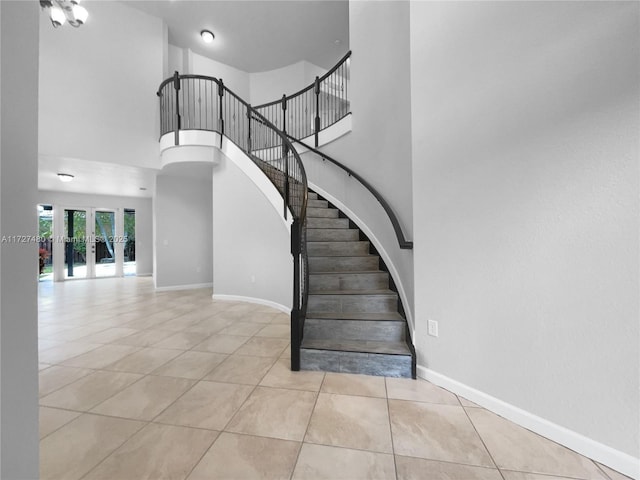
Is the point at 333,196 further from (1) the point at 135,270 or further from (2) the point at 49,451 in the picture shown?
(1) the point at 135,270

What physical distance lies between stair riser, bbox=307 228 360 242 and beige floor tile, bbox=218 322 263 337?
4.74 feet

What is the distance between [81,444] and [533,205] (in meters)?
2.96

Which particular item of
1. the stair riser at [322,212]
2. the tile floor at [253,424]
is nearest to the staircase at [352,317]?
the tile floor at [253,424]

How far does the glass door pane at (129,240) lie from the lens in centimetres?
885

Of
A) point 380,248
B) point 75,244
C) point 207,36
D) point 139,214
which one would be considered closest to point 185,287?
point 139,214

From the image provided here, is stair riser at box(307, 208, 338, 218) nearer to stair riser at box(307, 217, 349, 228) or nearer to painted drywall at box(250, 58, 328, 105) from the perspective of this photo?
stair riser at box(307, 217, 349, 228)

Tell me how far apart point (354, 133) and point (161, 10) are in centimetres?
513

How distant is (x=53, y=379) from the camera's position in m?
2.17

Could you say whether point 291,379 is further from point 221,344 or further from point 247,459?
point 221,344

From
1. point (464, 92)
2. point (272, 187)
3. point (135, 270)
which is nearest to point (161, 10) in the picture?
point (272, 187)

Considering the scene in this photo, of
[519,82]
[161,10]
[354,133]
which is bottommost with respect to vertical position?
[519,82]

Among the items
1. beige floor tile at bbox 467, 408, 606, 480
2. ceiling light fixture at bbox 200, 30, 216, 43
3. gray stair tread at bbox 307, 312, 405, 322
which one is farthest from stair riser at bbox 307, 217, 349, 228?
ceiling light fixture at bbox 200, 30, 216, 43

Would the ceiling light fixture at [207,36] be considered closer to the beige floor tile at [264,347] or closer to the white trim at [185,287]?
the white trim at [185,287]

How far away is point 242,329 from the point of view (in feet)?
11.2
